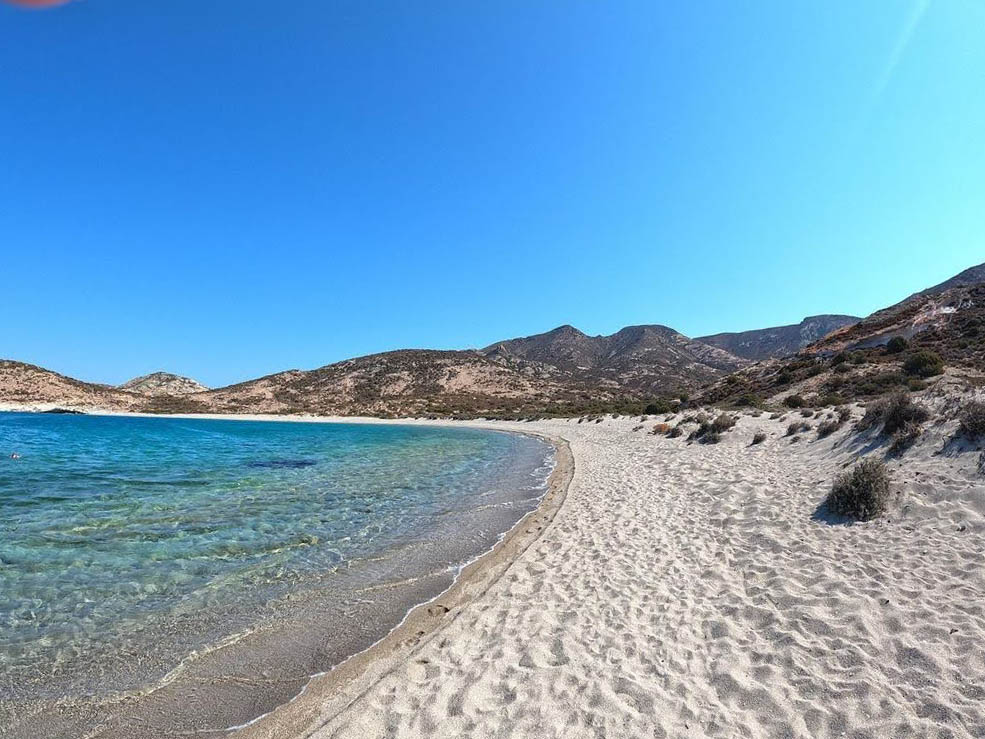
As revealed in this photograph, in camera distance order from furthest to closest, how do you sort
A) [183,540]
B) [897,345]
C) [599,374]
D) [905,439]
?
[599,374] < [897,345] < [905,439] < [183,540]

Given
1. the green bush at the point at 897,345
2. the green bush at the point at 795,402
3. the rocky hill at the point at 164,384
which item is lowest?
the green bush at the point at 795,402

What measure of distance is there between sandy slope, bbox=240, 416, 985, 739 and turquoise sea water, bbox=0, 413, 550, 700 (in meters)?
2.64

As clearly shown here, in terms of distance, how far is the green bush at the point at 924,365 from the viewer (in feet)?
80.3

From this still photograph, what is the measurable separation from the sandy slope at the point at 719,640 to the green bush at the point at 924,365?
2107cm

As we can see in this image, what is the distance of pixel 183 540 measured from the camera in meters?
9.67

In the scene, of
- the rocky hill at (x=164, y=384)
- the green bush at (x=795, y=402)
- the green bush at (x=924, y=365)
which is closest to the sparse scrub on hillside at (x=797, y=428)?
the green bush at (x=795, y=402)

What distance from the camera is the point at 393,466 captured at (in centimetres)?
2198

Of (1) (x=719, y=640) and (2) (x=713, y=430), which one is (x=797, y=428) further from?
(1) (x=719, y=640)

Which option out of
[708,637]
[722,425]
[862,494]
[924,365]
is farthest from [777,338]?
[708,637]

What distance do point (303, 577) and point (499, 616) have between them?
385 centimetres

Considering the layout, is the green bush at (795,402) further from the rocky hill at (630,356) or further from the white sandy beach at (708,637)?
the rocky hill at (630,356)

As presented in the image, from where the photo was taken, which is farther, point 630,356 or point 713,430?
point 630,356

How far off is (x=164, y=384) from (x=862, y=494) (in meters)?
179

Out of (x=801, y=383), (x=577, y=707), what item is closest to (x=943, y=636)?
(x=577, y=707)
